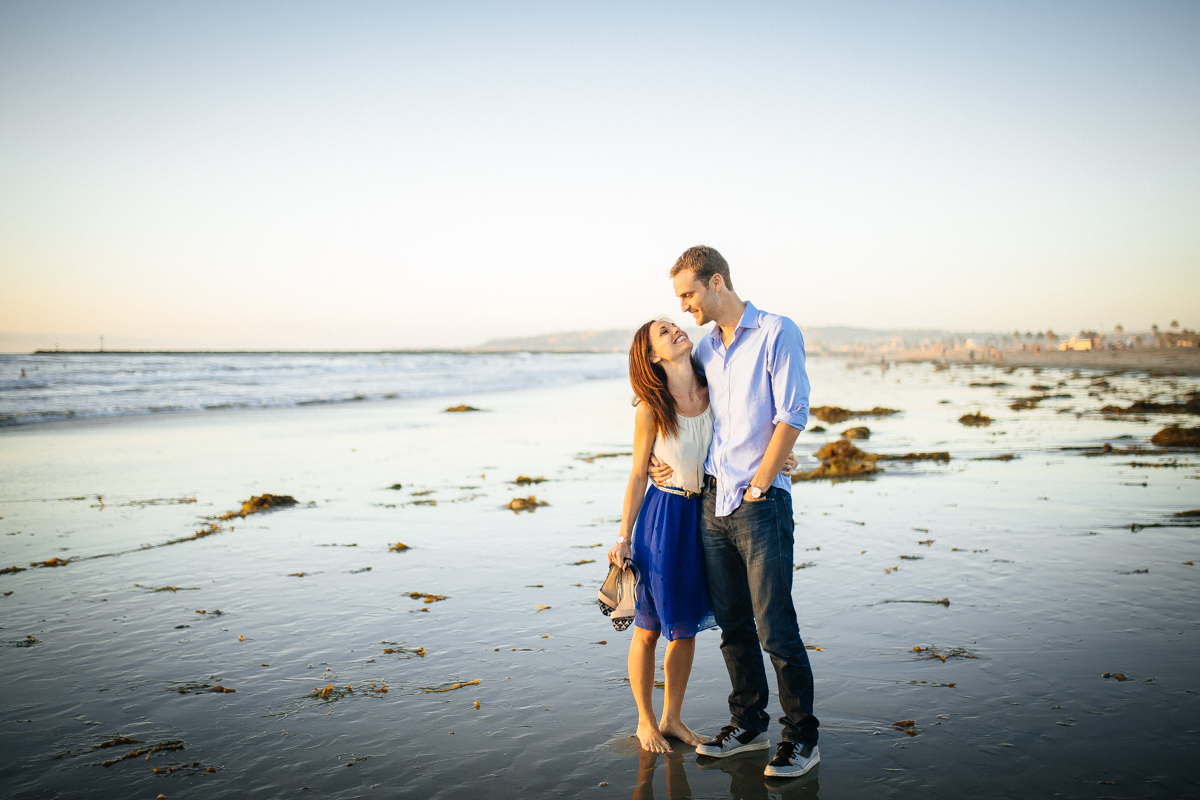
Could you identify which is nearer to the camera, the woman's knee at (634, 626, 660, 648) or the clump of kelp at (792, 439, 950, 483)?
the woman's knee at (634, 626, 660, 648)

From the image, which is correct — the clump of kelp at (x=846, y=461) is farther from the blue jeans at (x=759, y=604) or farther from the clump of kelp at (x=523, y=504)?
the blue jeans at (x=759, y=604)

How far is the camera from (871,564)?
601 centimetres

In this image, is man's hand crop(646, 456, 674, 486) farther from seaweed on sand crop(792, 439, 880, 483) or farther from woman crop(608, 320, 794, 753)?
seaweed on sand crop(792, 439, 880, 483)

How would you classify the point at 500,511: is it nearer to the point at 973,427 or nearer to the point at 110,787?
the point at 110,787

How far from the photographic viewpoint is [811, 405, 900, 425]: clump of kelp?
17953 mm

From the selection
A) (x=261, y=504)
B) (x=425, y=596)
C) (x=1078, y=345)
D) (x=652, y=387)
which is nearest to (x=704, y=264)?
(x=652, y=387)

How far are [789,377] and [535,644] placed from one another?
8.30ft

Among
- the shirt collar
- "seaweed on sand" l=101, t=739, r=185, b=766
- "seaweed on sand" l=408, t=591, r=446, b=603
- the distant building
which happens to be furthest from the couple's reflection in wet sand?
the distant building

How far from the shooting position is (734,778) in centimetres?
311

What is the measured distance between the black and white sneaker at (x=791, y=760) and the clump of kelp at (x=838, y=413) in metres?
15.2

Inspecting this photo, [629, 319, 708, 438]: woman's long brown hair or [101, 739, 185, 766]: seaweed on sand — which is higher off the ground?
[629, 319, 708, 438]: woman's long brown hair

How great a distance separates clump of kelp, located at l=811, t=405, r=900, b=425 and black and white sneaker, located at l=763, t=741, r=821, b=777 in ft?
49.7

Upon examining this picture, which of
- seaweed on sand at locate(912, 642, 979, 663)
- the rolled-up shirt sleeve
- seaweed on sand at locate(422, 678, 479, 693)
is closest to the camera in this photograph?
the rolled-up shirt sleeve

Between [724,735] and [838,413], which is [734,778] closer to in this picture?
[724,735]
